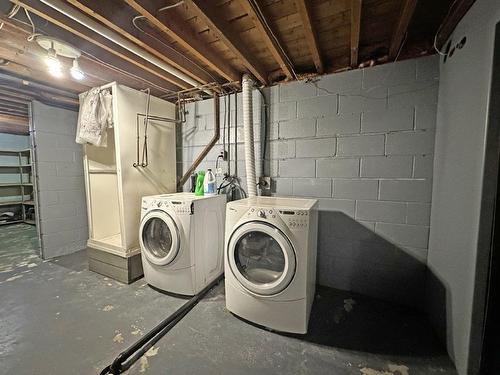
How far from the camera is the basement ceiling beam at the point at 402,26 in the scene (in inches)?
48.2

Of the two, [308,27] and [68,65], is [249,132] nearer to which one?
[308,27]

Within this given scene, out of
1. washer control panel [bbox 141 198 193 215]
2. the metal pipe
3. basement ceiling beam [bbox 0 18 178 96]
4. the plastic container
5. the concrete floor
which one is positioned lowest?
the concrete floor

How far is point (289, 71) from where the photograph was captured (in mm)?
2092

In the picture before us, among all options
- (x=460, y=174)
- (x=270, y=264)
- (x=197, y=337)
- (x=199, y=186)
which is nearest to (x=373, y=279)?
(x=270, y=264)

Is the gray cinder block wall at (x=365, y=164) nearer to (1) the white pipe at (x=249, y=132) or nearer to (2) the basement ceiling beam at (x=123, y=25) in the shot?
(1) the white pipe at (x=249, y=132)

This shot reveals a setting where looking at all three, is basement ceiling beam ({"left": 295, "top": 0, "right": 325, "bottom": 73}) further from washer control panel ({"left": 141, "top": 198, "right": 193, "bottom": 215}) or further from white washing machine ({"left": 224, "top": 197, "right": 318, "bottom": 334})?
washer control panel ({"left": 141, "top": 198, "right": 193, "bottom": 215})

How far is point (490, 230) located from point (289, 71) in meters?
1.93

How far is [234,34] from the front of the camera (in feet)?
5.27

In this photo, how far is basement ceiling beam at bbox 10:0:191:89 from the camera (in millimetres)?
1251

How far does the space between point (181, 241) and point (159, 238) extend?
0.43 m

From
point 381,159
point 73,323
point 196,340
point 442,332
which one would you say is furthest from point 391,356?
point 73,323

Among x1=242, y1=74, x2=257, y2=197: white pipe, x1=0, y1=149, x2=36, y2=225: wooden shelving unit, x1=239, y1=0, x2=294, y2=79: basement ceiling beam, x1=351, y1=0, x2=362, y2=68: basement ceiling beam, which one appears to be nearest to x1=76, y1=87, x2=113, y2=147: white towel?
x1=242, y1=74, x2=257, y2=197: white pipe

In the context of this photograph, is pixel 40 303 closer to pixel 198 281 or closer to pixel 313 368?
pixel 198 281

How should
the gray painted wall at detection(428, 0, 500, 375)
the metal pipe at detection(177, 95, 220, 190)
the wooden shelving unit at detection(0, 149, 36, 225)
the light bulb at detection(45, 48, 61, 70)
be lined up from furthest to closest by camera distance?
1. the wooden shelving unit at detection(0, 149, 36, 225)
2. the metal pipe at detection(177, 95, 220, 190)
3. the light bulb at detection(45, 48, 61, 70)
4. the gray painted wall at detection(428, 0, 500, 375)
